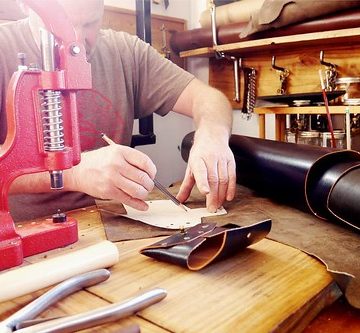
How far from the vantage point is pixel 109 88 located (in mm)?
1449

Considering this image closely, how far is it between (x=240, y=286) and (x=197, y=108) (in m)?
0.88

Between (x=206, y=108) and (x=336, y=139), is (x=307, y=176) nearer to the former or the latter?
(x=206, y=108)

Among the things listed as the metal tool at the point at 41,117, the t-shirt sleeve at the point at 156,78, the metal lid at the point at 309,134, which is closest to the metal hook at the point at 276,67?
the metal lid at the point at 309,134

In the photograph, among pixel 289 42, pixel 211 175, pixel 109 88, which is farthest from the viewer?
pixel 289 42

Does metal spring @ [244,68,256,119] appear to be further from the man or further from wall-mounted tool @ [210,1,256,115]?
the man

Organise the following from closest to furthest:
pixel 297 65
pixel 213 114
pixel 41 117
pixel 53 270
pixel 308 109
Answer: pixel 53 270 < pixel 41 117 < pixel 213 114 < pixel 308 109 < pixel 297 65

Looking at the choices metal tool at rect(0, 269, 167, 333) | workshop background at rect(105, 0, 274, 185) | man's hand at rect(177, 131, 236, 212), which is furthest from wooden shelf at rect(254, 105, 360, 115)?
metal tool at rect(0, 269, 167, 333)

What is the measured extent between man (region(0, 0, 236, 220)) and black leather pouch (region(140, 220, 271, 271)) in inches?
8.7

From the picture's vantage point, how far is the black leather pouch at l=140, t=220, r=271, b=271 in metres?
0.60

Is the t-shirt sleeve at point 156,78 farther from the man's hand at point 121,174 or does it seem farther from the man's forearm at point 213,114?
the man's hand at point 121,174

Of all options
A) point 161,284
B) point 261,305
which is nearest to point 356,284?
point 261,305

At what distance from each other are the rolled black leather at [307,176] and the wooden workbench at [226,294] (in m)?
0.18

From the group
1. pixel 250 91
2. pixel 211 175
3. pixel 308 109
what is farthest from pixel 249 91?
pixel 211 175

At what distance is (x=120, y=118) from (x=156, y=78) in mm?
195
